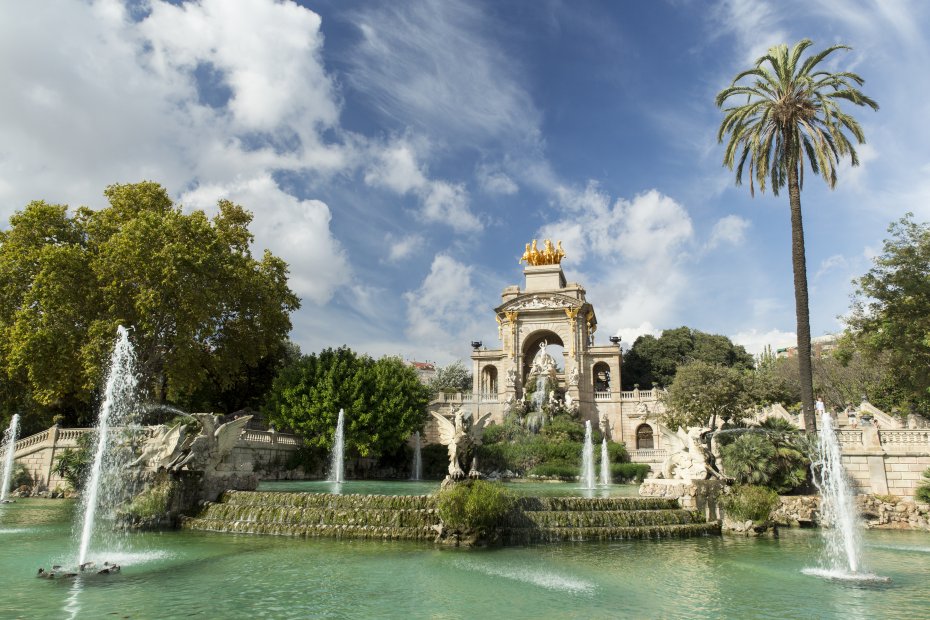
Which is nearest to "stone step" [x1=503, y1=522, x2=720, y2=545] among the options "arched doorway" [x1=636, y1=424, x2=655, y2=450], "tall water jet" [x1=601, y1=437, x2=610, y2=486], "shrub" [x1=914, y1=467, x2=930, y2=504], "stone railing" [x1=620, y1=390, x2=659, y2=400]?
"shrub" [x1=914, y1=467, x2=930, y2=504]

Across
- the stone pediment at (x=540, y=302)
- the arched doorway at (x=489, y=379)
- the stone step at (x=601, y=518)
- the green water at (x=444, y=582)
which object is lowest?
the green water at (x=444, y=582)

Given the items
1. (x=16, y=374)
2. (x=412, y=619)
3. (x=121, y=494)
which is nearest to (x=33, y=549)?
(x=121, y=494)

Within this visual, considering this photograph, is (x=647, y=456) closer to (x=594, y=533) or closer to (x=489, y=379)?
(x=489, y=379)

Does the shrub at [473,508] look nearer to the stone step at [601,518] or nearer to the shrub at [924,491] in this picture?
the stone step at [601,518]

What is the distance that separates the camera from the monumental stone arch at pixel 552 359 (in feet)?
160

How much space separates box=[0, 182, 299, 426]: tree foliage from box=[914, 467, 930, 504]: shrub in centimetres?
2807

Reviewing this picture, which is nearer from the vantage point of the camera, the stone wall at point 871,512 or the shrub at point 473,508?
the shrub at point 473,508

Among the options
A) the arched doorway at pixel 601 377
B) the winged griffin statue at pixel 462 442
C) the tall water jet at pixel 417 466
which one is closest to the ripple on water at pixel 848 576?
the winged griffin statue at pixel 462 442

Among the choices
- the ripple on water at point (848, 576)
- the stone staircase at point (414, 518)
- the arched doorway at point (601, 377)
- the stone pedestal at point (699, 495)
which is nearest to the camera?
the ripple on water at point (848, 576)

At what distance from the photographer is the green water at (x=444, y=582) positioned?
A: 27.2 ft

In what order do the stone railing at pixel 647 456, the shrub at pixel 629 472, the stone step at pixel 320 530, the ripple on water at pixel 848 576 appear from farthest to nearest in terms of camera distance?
the stone railing at pixel 647 456 < the shrub at pixel 629 472 < the stone step at pixel 320 530 < the ripple on water at pixel 848 576

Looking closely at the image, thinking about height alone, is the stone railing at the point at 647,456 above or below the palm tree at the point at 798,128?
below

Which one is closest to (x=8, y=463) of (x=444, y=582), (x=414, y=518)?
(x=414, y=518)

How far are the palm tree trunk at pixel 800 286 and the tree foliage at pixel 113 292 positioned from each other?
79.0 ft
